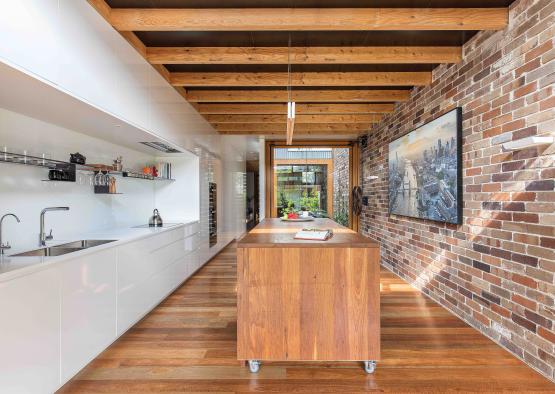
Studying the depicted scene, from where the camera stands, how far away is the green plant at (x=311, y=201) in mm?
7785

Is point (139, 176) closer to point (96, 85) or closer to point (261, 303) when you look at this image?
point (96, 85)

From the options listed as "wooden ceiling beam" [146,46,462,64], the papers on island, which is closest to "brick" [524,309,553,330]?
the papers on island

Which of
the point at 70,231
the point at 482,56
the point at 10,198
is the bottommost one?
the point at 70,231

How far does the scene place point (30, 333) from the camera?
1659 millimetres

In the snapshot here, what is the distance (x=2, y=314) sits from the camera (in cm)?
150

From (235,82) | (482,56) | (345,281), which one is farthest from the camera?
(235,82)

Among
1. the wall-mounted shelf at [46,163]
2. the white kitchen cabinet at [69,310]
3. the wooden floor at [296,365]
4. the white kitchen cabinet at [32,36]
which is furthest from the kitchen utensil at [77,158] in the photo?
the wooden floor at [296,365]

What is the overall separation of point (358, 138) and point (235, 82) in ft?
14.5

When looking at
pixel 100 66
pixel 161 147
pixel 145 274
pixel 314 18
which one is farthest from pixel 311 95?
pixel 145 274

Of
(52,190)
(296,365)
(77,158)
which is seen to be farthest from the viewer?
(77,158)

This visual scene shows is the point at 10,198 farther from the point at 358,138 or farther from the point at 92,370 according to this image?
the point at 358,138

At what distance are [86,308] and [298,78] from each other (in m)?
3.01

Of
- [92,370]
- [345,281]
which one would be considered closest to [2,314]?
[92,370]

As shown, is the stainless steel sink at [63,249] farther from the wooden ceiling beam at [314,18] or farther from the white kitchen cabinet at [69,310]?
the wooden ceiling beam at [314,18]
